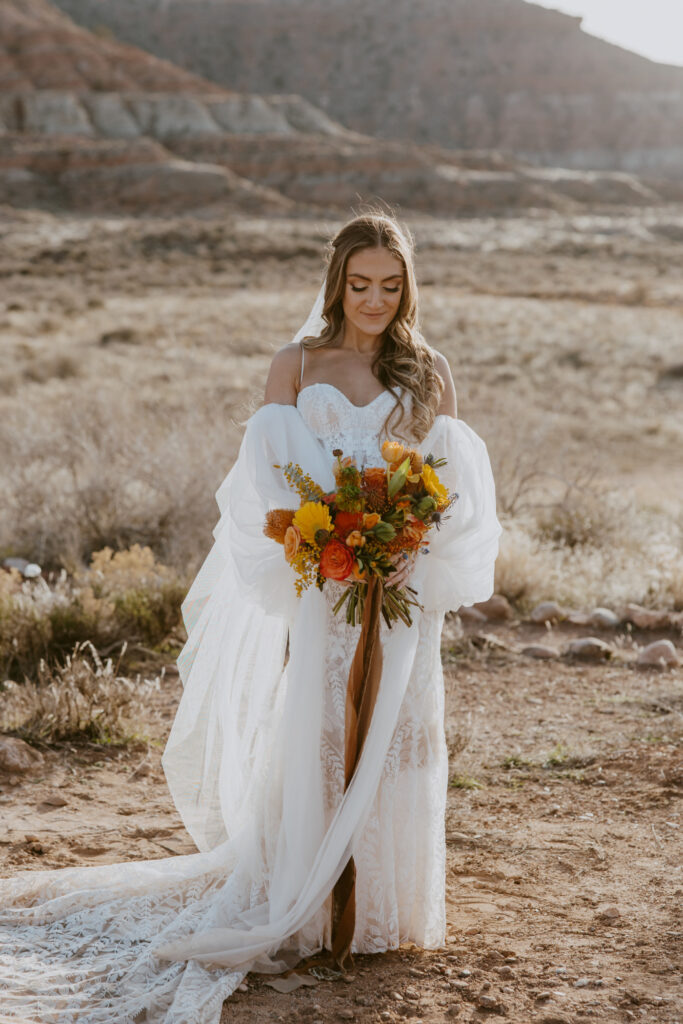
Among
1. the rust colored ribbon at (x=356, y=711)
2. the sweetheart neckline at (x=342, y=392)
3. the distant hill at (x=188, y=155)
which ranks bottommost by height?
the rust colored ribbon at (x=356, y=711)

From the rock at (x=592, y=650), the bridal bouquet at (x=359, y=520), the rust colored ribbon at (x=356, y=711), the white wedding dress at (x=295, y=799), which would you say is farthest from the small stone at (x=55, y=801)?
the rock at (x=592, y=650)

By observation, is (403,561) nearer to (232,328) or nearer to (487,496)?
(487,496)

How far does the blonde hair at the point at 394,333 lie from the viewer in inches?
130

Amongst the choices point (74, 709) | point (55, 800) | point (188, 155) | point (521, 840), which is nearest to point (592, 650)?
point (521, 840)

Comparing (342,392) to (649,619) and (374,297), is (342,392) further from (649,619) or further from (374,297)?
(649,619)

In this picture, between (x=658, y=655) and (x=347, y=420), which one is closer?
(x=347, y=420)

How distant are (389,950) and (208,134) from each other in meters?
65.8

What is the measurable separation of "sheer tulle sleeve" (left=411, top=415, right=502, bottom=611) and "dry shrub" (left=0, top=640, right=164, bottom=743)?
2.17 m

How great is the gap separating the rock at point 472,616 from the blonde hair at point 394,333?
4.04 m

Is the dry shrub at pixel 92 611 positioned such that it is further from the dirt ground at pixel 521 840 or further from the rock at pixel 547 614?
the rock at pixel 547 614

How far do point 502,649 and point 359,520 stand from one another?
388 centimetres

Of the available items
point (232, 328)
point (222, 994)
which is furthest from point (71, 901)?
point (232, 328)

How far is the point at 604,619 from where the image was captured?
717 centimetres

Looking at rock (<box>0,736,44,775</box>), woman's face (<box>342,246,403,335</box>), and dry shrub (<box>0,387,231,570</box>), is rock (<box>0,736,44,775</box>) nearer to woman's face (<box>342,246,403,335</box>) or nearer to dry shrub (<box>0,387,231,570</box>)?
dry shrub (<box>0,387,231,570</box>)
